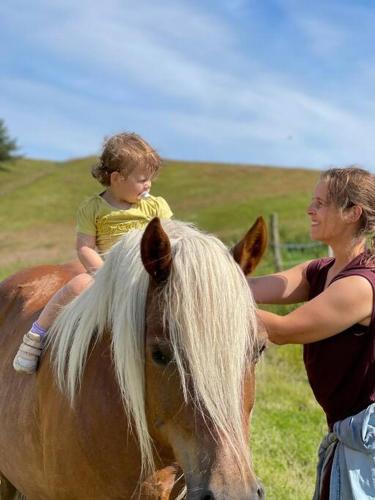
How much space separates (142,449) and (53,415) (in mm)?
608

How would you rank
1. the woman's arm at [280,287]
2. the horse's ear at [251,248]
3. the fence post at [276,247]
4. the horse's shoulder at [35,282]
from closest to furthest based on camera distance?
the horse's ear at [251,248], the woman's arm at [280,287], the horse's shoulder at [35,282], the fence post at [276,247]

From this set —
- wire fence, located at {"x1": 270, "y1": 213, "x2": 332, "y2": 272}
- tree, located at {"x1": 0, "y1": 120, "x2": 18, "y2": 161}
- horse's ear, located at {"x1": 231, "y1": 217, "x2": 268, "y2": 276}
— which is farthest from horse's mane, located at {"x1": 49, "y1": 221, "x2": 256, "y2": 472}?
tree, located at {"x1": 0, "y1": 120, "x2": 18, "y2": 161}

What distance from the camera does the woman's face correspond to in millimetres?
2742

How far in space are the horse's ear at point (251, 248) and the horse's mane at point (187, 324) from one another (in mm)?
109

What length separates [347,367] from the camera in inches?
105

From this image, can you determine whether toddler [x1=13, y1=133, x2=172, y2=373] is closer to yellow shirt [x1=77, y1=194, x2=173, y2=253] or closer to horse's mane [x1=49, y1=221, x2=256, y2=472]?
yellow shirt [x1=77, y1=194, x2=173, y2=253]

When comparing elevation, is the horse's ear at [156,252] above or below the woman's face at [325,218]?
below

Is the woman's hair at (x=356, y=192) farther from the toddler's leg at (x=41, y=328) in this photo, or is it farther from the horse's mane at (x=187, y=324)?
the toddler's leg at (x=41, y=328)

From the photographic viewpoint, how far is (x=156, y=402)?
2225mm

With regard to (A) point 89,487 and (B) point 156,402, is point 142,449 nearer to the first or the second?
(B) point 156,402

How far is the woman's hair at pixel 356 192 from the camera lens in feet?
8.80

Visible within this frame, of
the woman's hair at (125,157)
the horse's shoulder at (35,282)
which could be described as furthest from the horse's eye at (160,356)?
the horse's shoulder at (35,282)

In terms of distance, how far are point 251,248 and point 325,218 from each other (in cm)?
49

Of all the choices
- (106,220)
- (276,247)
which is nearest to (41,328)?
(106,220)
